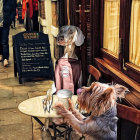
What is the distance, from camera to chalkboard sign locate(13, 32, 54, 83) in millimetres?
6508

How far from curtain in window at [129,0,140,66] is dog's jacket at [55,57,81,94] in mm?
797

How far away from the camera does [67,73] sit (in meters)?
3.54

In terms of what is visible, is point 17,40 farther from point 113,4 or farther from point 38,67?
point 113,4

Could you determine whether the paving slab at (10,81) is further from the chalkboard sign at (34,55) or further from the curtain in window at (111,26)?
the curtain in window at (111,26)

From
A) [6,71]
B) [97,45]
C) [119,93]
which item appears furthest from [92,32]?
[6,71]

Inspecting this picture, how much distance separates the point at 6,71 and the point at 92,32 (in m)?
4.14

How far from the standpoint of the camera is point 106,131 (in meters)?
2.26

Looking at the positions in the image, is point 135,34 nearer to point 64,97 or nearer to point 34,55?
point 64,97

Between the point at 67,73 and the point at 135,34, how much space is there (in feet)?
3.25

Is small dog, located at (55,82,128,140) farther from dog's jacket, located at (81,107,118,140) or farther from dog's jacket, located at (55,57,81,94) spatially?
dog's jacket, located at (55,57,81,94)

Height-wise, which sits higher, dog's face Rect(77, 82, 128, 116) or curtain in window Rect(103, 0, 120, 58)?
curtain in window Rect(103, 0, 120, 58)

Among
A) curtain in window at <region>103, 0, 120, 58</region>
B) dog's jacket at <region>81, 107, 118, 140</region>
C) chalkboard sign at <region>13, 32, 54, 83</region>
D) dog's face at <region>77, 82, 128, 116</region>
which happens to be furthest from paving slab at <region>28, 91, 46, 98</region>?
dog's face at <region>77, 82, 128, 116</region>

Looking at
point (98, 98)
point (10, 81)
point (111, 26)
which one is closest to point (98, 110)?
point (98, 98)

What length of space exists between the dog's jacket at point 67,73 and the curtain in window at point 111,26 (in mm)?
554
